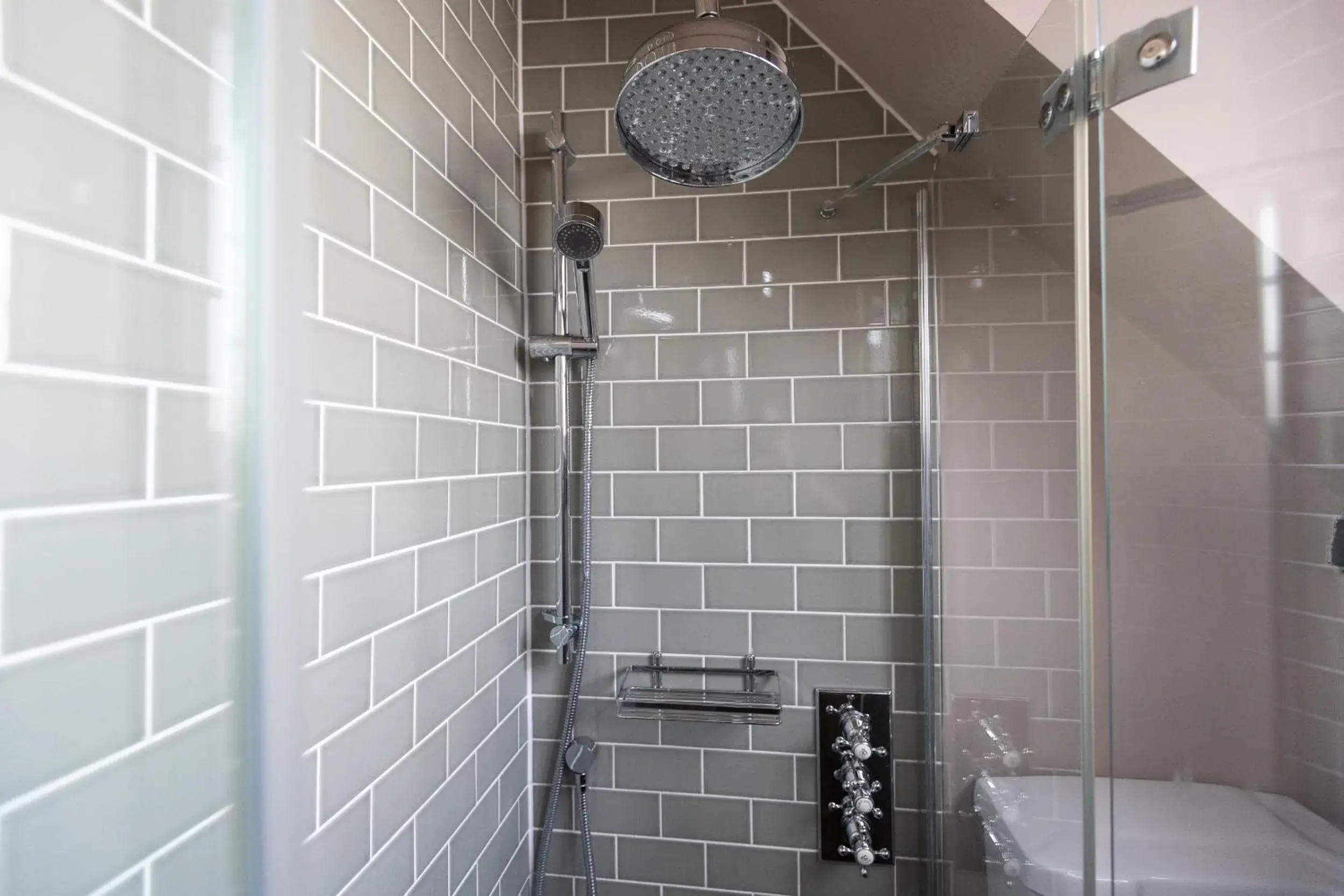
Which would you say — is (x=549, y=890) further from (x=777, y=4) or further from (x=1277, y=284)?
(x=777, y=4)

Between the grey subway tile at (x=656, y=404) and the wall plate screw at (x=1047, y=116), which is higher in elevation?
the wall plate screw at (x=1047, y=116)

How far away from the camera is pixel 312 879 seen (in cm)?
55

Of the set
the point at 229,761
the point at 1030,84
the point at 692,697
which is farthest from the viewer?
the point at 692,697

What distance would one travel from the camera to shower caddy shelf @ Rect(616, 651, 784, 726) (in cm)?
97

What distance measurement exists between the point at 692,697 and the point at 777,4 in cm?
130

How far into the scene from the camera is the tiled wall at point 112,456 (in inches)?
12.8

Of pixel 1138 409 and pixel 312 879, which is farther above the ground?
pixel 1138 409

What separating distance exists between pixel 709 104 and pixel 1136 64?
47 cm

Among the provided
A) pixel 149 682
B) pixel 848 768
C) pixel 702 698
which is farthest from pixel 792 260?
pixel 149 682

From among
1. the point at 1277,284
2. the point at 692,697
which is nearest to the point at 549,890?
the point at 692,697

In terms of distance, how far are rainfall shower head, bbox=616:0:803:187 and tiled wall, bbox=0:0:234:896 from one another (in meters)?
0.40

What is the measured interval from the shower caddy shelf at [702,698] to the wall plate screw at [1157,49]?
3.23ft

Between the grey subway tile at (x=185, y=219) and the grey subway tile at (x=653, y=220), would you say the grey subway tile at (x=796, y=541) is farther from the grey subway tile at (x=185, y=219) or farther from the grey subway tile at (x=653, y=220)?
the grey subway tile at (x=185, y=219)

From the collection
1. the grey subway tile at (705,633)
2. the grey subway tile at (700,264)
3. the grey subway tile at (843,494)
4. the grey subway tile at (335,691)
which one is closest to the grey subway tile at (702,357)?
the grey subway tile at (700,264)
